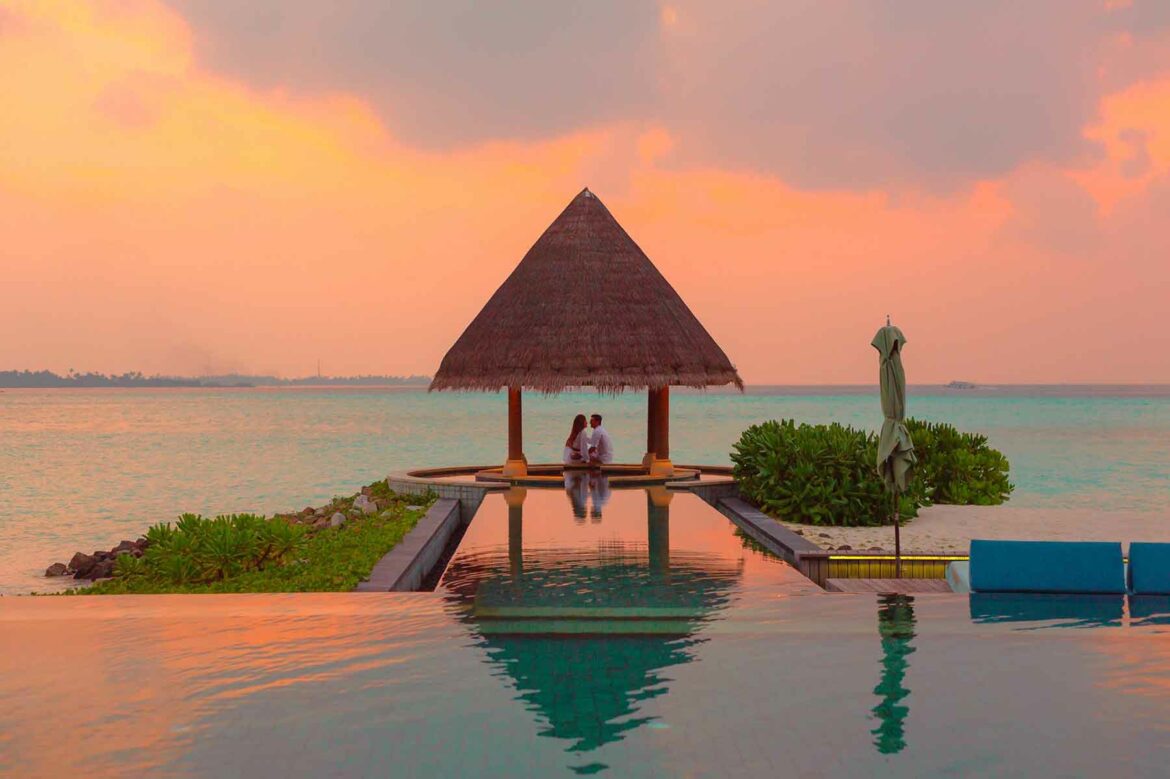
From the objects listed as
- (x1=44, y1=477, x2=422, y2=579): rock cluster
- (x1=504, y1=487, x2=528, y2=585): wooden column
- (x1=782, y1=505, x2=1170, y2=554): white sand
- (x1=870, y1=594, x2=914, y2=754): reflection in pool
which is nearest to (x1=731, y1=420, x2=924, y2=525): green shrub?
(x1=782, y1=505, x2=1170, y2=554): white sand

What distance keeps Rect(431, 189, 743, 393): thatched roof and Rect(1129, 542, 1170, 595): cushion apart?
9.28 m

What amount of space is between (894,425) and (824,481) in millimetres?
4474

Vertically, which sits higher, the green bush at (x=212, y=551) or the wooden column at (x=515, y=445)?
the wooden column at (x=515, y=445)

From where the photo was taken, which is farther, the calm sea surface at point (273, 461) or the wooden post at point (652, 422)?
the calm sea surface at point (273, 461)

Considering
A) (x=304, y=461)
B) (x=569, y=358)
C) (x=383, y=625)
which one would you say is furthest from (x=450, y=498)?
(x=304, y=461)

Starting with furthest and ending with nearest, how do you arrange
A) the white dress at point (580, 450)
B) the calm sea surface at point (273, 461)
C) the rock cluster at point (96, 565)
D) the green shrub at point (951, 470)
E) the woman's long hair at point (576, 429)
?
the calm sea surface at point (273, 461), the white dress at point (580, 450), the woman's long hair at point (576, 429), the green shrub at point (951, 470), the rock cluster at point (96, 565)

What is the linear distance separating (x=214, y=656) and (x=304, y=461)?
151 feet

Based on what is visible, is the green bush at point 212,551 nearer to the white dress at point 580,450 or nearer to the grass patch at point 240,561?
the grass patch at point 240,561

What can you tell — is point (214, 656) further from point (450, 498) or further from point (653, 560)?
point (450, 498)

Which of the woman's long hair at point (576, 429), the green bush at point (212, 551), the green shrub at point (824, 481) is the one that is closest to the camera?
Result: the green bush at point (212, 551)

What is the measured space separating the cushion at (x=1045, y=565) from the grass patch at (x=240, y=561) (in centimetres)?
499

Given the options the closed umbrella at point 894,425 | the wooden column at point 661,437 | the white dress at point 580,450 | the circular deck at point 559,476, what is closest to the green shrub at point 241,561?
the closed umbrella at point 894,425

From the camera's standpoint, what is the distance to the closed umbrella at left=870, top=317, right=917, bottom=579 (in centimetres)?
980

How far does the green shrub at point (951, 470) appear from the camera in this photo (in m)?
17.7
